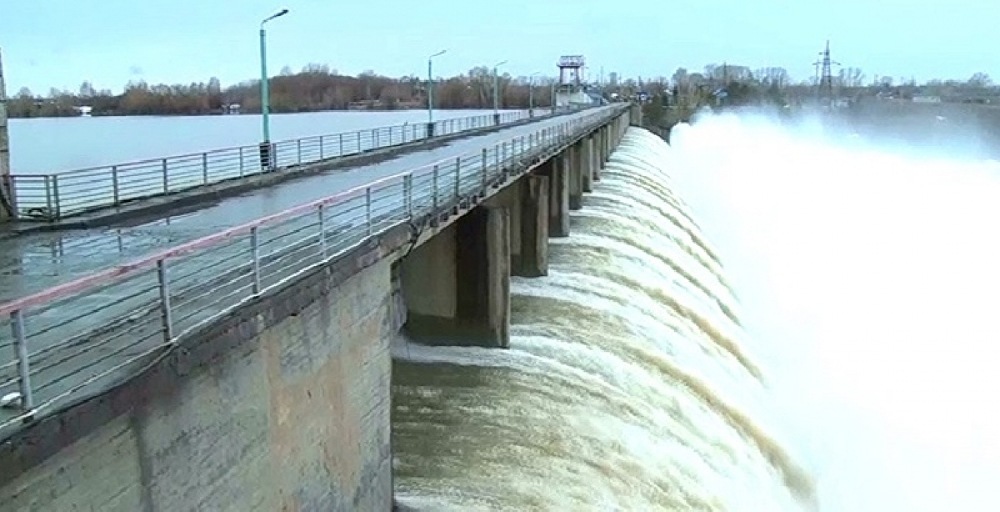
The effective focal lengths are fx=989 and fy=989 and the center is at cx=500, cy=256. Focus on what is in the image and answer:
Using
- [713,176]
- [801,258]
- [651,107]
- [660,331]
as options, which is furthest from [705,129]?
[660,331]

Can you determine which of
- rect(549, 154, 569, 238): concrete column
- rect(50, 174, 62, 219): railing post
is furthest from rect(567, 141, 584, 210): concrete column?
rect(50, 174, 62, 219): railing post

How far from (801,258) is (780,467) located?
23361 mm

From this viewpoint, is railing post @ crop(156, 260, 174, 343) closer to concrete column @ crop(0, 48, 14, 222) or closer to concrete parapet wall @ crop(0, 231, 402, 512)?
concrete parapet wall @ crop(0, 231, 402, 512)

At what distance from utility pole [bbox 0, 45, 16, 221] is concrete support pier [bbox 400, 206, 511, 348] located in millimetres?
6697

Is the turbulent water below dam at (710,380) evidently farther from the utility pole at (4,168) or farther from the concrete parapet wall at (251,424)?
the utility pole at (4,168)

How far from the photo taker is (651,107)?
112 m

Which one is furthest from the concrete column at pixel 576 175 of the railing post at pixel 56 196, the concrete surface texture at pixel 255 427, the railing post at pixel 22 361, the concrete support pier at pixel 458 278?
the railing post at pixel 22 361

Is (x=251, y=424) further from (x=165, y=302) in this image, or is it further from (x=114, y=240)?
(x=114, y=240)

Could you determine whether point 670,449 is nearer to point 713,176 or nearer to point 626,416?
point 626,416

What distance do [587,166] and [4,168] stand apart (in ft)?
90.8

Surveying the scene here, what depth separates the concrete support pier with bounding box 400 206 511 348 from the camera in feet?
58.8

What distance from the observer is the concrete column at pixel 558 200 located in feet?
93.3

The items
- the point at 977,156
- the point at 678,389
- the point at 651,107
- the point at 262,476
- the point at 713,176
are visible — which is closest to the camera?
Result: the point at 262,476

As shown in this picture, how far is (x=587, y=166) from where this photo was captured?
1558 inches
